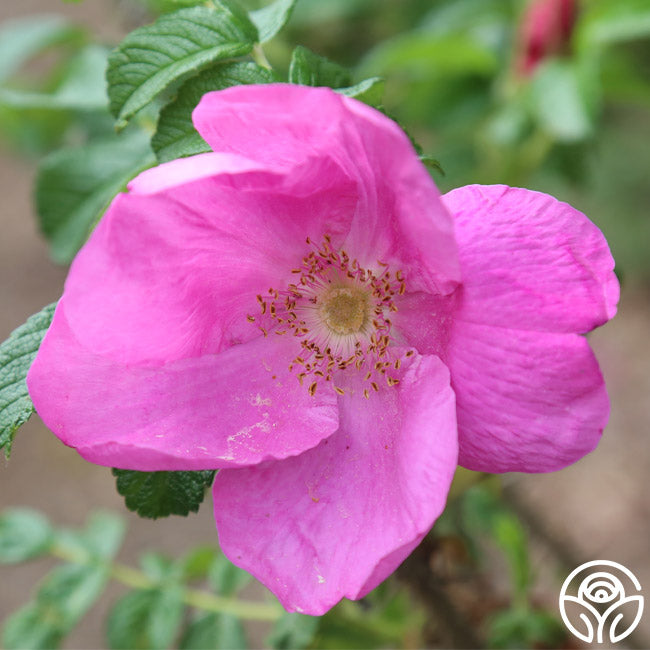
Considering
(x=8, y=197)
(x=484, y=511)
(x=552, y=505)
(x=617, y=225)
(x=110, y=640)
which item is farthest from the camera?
(x=8, y=197)

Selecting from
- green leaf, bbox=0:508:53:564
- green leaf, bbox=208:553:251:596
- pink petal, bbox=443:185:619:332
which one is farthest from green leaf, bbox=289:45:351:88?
green leaf, bbox=0:508:53:564

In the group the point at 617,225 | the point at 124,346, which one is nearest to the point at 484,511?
the point at 124,346

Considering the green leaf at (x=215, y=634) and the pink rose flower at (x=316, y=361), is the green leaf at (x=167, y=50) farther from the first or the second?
the green leaf at (x=215, y=634)

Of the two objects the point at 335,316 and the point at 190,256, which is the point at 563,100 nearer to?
the point at 335,316

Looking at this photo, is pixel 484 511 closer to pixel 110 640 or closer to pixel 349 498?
pixel 110 640

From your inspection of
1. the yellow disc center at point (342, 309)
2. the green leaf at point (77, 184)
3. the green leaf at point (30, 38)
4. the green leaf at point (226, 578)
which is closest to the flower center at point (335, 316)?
the yellow disc center at point (342, 309)

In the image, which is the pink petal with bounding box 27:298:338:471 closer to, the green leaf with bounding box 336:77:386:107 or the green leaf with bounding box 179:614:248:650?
the green leaf with bounding box 336:77:386:107
